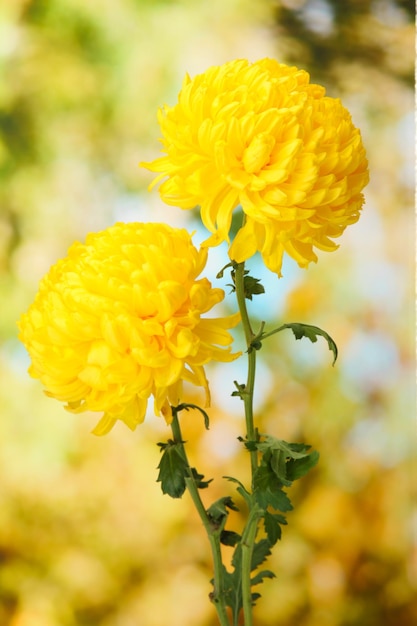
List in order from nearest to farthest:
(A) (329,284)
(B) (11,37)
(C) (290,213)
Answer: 1. (C) (290,213)
2. (B) (11,37)
3. (A) (329,284)

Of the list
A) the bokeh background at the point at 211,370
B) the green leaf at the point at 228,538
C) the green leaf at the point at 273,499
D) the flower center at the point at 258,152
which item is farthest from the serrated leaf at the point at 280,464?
the bokeh background at the point at 211,370

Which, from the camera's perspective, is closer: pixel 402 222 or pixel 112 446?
pixel 112 446

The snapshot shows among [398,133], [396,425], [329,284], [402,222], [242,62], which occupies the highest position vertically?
[398,133]

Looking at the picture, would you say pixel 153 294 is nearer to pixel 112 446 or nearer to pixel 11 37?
pixel 112 446

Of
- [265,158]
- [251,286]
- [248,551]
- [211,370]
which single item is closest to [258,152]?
[265,158]

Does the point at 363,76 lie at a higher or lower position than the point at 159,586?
higher

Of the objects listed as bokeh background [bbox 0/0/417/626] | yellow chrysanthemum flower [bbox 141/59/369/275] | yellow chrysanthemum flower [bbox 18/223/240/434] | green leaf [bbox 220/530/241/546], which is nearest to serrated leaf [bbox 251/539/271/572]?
green leaf [bbox 220/530/241/546]

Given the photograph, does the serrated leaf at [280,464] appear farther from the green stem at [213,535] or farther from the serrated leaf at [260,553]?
the serrated leaf at [260,553]

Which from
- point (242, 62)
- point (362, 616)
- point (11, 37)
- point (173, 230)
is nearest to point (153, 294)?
point (173, 230)

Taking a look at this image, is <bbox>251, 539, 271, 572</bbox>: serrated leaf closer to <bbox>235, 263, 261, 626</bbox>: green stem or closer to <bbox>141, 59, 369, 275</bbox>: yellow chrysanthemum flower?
<bbox>235, 263, 261, 626</bbox>: green stem
